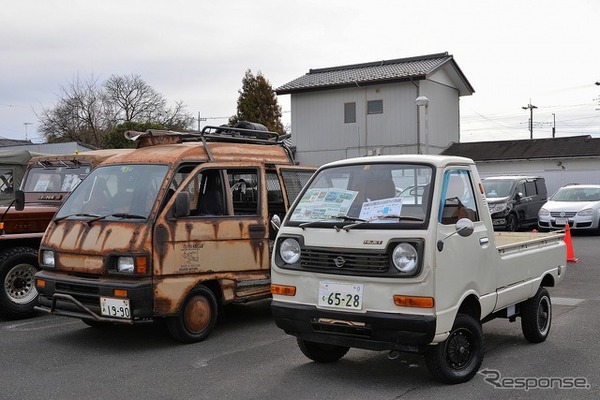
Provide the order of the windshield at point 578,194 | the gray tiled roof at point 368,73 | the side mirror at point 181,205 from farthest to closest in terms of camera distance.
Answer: the gray tiled roof at point 368,73
the windshield at point 578,194
the side mirror at point 181,205

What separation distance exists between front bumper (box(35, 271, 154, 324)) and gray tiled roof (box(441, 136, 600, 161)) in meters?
26.3

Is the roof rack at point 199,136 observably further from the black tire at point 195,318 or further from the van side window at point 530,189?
the van side window at point 530,189

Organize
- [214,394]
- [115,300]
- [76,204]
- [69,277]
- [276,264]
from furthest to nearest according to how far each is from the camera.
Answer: [76,204] → [69,277] → [115,300] → [276,264] → [214,394]

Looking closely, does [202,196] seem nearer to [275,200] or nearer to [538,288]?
[275,200]

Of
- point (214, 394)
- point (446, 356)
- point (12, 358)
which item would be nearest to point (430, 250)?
point (446, 356)

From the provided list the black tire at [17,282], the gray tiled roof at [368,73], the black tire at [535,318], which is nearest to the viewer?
the black tire at [535,318]

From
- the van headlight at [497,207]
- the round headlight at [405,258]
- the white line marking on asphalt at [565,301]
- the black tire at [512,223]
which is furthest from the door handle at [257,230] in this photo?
the black tire at [512,223]

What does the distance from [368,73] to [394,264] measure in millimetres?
28806

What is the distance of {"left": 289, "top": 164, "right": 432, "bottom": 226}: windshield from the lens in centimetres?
532

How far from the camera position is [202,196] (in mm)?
7773

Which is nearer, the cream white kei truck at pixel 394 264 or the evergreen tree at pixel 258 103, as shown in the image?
the cream white kei truck at pixel 394 264

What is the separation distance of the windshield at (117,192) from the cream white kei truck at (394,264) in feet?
6.48

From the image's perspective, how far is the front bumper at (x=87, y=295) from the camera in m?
6.50

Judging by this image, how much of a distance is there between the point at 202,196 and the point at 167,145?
0.77m
